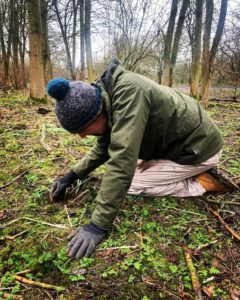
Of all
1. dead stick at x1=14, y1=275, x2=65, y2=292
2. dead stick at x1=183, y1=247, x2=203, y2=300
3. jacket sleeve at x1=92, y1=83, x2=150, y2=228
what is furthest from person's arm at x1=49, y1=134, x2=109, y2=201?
dead stick at x1=183, y1=247, x2=203, y2=300

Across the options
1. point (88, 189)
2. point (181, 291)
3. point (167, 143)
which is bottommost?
point (181, 291)

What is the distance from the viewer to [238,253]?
6.45ft

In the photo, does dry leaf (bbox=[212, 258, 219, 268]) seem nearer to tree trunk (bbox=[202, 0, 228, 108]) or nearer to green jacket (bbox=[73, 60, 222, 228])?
green jacket (bbox=[73, 60, 222, 228])

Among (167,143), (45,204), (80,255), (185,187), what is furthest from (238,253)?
(45,204)

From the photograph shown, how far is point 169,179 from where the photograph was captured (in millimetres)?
2508

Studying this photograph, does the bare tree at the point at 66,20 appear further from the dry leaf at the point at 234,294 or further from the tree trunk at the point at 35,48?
the dry leaf at the point at 234,294

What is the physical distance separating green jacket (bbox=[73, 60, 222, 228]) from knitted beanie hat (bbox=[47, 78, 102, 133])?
4.3 inches

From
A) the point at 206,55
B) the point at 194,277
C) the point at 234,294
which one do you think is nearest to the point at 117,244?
the point at 194,277

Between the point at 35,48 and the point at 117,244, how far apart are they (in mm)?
5622

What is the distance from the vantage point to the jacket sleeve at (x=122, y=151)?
175 centimetres

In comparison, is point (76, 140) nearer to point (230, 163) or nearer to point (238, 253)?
point (230, 163)

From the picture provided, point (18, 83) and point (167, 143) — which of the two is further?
point (18, 83)

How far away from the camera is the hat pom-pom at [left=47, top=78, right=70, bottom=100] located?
69.3 inches

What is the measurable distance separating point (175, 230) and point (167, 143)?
699 mm
